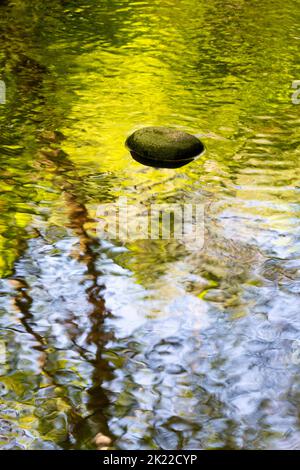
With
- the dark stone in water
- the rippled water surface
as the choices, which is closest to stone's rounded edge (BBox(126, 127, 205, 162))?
Result: the dark stone in water

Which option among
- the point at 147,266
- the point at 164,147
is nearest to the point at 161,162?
the point at 164,147

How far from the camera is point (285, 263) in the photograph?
3.23 m

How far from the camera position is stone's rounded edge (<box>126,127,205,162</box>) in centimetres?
426

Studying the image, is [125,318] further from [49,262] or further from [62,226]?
[62,226]

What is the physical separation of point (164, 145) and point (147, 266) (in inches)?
52.4

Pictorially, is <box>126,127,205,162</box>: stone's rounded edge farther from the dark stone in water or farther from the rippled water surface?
the rippled water surface

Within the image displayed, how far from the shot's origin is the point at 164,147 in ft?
14.0

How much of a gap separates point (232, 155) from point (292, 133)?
63 centimetres

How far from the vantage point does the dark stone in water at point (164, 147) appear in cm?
425

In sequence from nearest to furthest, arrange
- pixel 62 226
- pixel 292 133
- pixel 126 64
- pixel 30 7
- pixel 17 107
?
pixel 62 226 → pixel 292 133 → pixel 17 107 → pixel 126 64 → pixel 30 7

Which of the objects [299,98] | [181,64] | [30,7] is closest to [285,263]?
[299,98]

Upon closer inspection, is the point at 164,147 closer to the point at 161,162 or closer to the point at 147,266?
the point at 161,162

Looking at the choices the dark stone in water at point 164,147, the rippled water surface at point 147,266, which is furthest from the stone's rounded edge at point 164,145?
the rippled water surface at point 147,266

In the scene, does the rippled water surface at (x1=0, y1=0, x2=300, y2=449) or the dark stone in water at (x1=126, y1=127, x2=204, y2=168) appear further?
the dark stone in water at (x1=126, y1=127, x2=204, y2=168)
